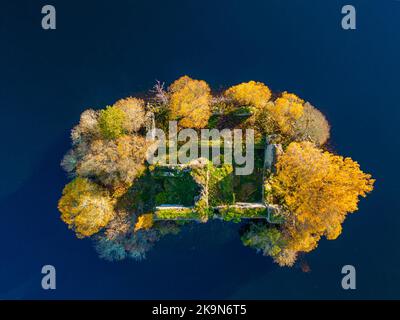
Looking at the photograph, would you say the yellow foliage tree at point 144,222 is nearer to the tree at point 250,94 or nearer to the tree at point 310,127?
the tree at point 250,94

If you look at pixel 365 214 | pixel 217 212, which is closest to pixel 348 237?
pixel 365 214

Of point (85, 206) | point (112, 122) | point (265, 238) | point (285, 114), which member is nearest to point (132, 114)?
point (112, 122)

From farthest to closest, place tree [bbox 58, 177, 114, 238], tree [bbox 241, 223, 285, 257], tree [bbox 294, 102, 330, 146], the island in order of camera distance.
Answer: tree [bbox 294, 102, 330, 146]
tree [bbox 241, 223, 285, 257]
tree [bbox 58, 177, 114, 238]
the island

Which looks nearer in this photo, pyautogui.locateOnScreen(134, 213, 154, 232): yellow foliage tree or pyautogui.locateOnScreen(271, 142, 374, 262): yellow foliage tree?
pyautogui.locateOnScreen(271, 142, 374, 262): yellow foliage tree

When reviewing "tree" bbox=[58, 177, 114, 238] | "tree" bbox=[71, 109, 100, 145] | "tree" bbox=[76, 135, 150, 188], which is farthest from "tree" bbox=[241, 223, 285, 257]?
"tree" bbox=[71, 109, 100, 145]

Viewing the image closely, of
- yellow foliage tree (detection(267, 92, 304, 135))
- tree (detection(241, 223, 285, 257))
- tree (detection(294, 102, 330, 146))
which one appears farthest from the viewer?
tree (detection(294, 102, 330, 146))

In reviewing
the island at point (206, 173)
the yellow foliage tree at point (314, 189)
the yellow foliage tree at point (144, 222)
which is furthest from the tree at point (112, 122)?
the yellow foliage tree at point (314, 189)

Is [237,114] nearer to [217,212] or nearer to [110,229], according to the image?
[217,212]

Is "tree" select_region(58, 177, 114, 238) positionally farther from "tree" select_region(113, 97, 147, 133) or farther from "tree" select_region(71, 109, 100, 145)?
"tree" select_region(113, 97, 147, 133)
